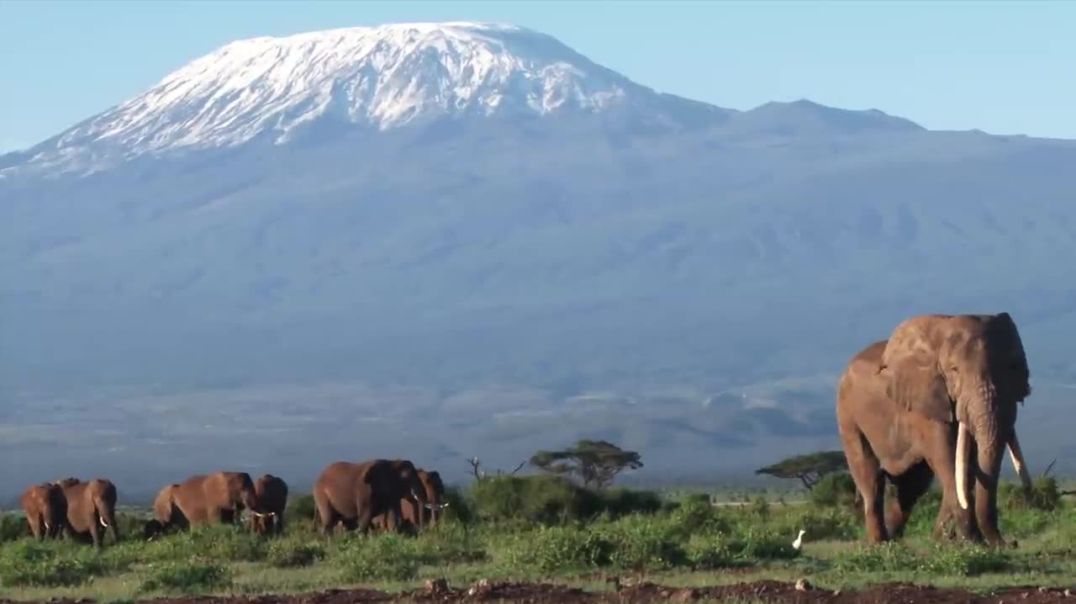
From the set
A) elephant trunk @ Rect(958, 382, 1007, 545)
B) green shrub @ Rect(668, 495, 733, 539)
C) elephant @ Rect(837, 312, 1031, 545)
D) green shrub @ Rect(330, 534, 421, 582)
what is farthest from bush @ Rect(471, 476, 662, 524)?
elephant trunk @ Rect(958, 382, 1007, 545)

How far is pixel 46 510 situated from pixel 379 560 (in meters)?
17.7

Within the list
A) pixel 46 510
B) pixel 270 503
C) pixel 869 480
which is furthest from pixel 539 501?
pixel 869 480

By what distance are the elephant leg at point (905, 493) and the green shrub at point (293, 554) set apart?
5.07 m

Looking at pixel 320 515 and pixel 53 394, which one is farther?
pixel 53 394

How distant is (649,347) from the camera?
166 m

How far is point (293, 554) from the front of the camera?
2394cm

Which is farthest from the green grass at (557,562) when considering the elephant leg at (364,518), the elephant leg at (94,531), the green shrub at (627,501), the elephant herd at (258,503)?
the green shrub at (627,501)

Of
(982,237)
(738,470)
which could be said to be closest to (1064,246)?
(982,237)

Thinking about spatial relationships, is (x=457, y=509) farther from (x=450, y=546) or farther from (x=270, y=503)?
(x=450, y=546)

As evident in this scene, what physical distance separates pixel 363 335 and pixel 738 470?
155 ft

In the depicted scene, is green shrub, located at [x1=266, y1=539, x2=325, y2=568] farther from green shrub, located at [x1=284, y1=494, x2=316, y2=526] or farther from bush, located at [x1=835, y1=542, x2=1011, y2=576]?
green shrub, located at [x1=284, y1=494, x2=316, y2=526]

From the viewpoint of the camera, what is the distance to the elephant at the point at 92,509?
36750 mm

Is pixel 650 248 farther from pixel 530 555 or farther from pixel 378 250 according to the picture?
pixel 530 555

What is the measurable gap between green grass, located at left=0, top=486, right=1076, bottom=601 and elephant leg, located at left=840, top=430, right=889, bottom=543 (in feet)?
0.93
